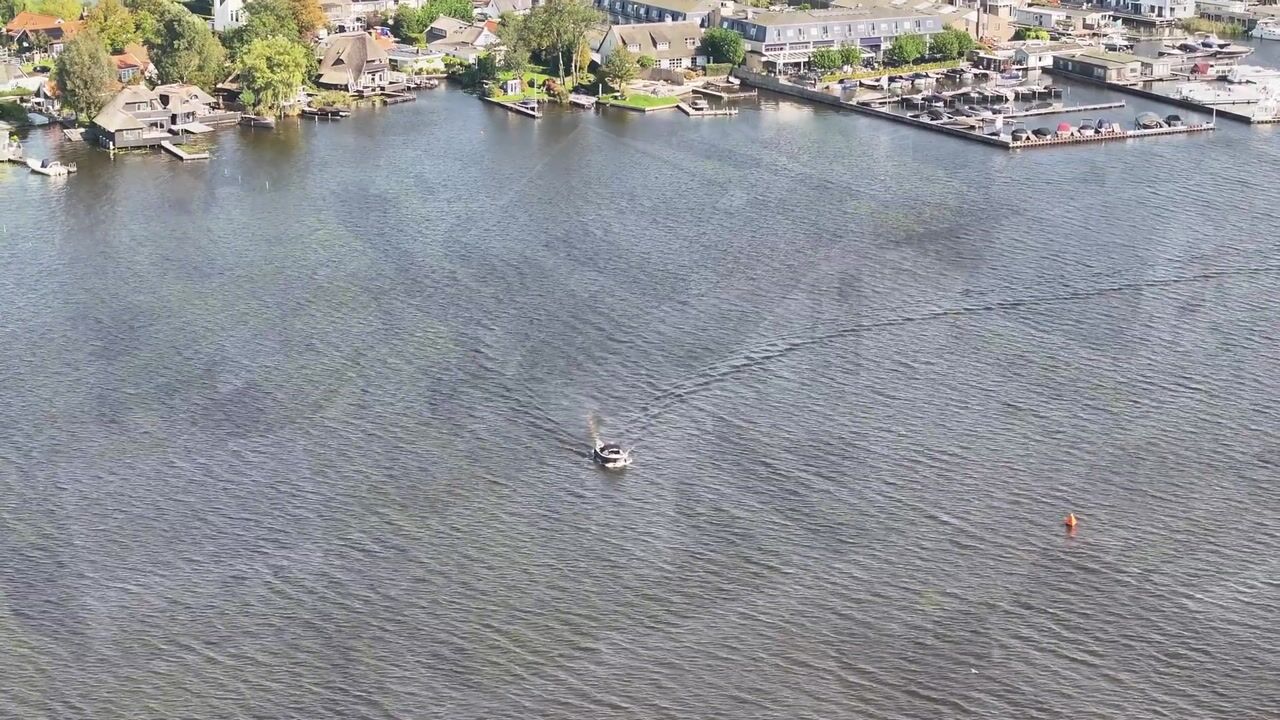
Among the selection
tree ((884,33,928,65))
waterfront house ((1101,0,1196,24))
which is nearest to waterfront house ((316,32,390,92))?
tree ((884,33,928,65))

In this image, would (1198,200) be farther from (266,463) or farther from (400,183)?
(266,463)

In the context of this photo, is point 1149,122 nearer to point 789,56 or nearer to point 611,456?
point 789,56

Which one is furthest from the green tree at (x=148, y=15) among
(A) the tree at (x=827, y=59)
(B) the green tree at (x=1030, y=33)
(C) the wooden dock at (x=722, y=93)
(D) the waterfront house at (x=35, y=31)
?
(B) the green tree at (x=1030, y=33)

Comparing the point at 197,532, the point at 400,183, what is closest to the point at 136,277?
the point at 400,183

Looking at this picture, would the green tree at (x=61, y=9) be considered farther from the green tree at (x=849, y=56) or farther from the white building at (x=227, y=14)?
the green tree at (x=849, y=56)

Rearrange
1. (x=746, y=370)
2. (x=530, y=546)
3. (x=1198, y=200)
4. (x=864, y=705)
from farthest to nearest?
(x=1198, y=200)
(x=746, y=370)
(x=530, y=546)
(x=864, y=705)

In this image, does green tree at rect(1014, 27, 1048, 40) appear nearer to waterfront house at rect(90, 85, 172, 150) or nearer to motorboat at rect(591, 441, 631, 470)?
waterfront house at rect(90, 85, 172, 150)
